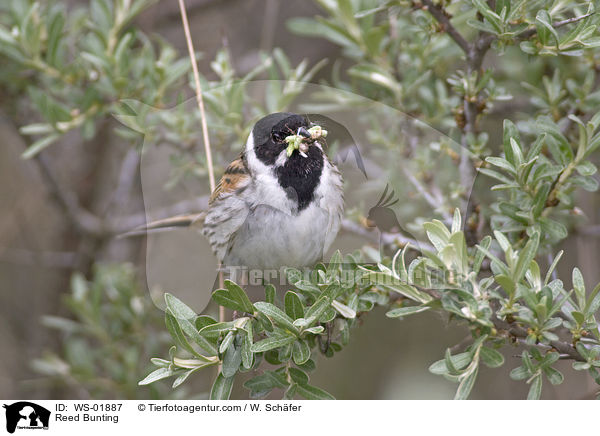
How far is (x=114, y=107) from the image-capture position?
2.24m

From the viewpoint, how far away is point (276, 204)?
5.13ft

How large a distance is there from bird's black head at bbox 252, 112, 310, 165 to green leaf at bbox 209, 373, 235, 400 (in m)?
0.51

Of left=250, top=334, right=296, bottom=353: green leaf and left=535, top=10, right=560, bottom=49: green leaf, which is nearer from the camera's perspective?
left=250, top=334, right=296, bottom=353: green leaf

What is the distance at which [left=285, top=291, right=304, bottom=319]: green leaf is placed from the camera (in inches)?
51.9

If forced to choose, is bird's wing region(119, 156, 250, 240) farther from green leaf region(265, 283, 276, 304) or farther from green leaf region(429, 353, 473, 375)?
green leaf region(429, 353, 473, 375)

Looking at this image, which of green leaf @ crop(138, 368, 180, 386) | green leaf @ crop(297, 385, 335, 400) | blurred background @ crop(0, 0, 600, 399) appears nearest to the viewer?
green leaf @ crop(138, 368, 180, 386)

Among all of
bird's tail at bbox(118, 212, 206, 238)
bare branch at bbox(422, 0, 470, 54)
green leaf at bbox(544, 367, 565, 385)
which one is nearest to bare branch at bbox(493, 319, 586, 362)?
green leaf at bbox(544, 367, 565, 385)
